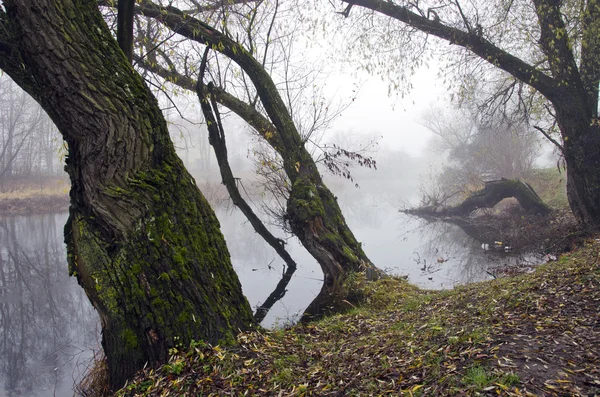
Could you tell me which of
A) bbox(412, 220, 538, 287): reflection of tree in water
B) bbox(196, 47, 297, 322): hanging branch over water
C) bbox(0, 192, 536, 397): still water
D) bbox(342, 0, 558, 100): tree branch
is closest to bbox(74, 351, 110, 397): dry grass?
bbox(0, 192, 536, 397): still water

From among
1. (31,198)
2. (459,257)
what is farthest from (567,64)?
(31,198)

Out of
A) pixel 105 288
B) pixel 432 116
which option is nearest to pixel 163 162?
pixel 105 288

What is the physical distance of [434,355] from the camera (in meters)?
2.78

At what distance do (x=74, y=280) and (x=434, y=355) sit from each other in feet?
31.6

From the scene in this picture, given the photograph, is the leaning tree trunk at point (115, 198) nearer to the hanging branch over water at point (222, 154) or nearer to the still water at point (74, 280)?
the hanging branch over water at point (222, 154)

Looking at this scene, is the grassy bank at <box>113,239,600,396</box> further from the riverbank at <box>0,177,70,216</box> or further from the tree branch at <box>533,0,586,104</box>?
the riverbank at <box>0,177,70,216</box>

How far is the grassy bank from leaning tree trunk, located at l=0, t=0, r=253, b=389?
0.30 metres

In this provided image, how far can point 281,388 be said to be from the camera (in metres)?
2.76

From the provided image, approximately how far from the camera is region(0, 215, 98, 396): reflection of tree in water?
18.9ft

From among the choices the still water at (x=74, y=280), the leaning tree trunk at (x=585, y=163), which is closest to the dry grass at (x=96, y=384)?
the still water at (x=74, y=280)

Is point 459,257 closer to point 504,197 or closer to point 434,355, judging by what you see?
point 504,197

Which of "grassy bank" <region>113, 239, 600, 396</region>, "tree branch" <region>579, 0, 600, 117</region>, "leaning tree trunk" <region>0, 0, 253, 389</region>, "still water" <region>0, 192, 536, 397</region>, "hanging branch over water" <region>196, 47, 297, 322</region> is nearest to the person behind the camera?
"grassy bank" <region>113, 239, 600, 396</region>

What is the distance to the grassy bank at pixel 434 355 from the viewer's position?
7.65 ft

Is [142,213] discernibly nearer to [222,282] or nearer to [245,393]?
[222,282]
